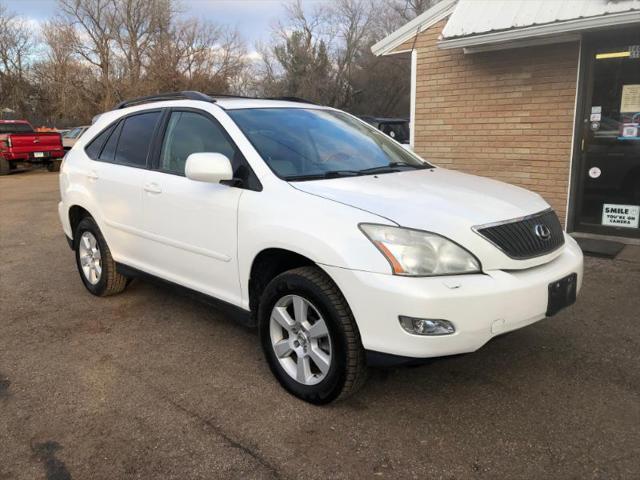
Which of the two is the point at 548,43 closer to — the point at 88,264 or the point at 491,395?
the point at 491,395

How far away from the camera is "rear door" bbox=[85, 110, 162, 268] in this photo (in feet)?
14.0

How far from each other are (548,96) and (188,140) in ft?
16.0

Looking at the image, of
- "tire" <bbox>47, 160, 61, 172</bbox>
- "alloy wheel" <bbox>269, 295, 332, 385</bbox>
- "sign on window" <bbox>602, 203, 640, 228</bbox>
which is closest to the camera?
"alloy wheel" <bbox>269, 295, 332, 385</bbox>

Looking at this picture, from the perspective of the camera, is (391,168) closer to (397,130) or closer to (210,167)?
(210,167)

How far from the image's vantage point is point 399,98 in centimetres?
4231

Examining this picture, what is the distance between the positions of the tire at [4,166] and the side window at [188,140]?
731 inches

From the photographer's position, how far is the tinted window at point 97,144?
4.85 meters

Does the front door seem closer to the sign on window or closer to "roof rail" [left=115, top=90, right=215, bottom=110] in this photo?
the sign on window

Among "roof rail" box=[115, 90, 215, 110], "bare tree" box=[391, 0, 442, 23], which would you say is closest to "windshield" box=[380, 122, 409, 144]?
"roof rail" box=[115, 90, 215, 110]

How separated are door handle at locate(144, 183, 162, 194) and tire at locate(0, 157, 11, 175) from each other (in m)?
18.5

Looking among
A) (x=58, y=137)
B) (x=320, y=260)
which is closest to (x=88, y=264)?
(x=320, y=260)

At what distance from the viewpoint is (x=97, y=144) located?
16.2ft

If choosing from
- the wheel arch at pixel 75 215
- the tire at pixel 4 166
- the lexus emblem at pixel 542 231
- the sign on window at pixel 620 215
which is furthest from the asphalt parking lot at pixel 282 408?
the tire at pixel 4 166

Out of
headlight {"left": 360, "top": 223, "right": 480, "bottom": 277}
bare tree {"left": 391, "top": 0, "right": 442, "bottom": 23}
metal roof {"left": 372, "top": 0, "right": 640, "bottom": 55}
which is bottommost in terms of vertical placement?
headlight {"left": 360, "top": 223, "right": 480, "bottom": 277}
